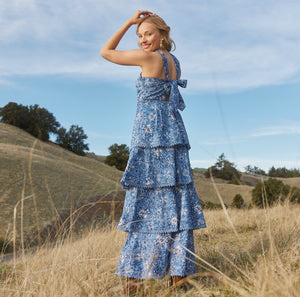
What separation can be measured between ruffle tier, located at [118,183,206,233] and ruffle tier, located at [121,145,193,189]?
0.08 metres

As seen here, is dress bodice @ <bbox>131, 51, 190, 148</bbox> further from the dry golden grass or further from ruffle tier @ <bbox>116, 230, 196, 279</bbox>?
the dry golden grass

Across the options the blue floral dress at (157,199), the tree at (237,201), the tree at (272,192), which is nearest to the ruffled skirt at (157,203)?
the blue floral dress at (157,199)

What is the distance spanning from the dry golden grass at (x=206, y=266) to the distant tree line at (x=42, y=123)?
1420 inches

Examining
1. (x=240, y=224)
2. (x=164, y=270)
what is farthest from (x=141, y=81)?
(x=240, y=224)

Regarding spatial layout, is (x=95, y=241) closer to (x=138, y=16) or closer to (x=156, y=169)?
(x=156, y=169)

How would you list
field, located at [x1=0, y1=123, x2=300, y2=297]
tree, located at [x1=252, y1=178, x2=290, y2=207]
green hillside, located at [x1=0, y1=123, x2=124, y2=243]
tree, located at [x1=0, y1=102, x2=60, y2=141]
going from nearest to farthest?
field, located at [x1=0, y1=123, x2=300, y2=297] → green hillside, located at [x1=0, y1=123, x2=124, y2=243] → tree, located at [x1=252, y1=178, x2=290, y2=207] → tree, located at [x1=0, y1=102, x2=60, y2=141]

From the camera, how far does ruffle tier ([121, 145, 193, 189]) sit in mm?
3570

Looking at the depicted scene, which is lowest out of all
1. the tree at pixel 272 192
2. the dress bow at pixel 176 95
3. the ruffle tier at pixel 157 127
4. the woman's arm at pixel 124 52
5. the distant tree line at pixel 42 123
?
the tree at pixel 272 192

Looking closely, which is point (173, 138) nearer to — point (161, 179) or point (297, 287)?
point (161, 179)

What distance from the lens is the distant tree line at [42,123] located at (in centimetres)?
4284

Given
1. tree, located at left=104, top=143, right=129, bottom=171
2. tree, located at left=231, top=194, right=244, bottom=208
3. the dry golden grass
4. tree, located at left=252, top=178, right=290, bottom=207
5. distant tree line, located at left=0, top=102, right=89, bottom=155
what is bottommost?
the dry golden grass

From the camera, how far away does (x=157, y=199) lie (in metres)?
3.59

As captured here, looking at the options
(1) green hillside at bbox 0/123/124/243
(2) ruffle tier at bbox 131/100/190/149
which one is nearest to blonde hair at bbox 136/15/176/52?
(2) ruffle tier at bbox 131/100/190/149

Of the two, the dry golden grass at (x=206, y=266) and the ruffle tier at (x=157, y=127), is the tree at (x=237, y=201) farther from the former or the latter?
the ruffle tier at (x=157, y=127)
